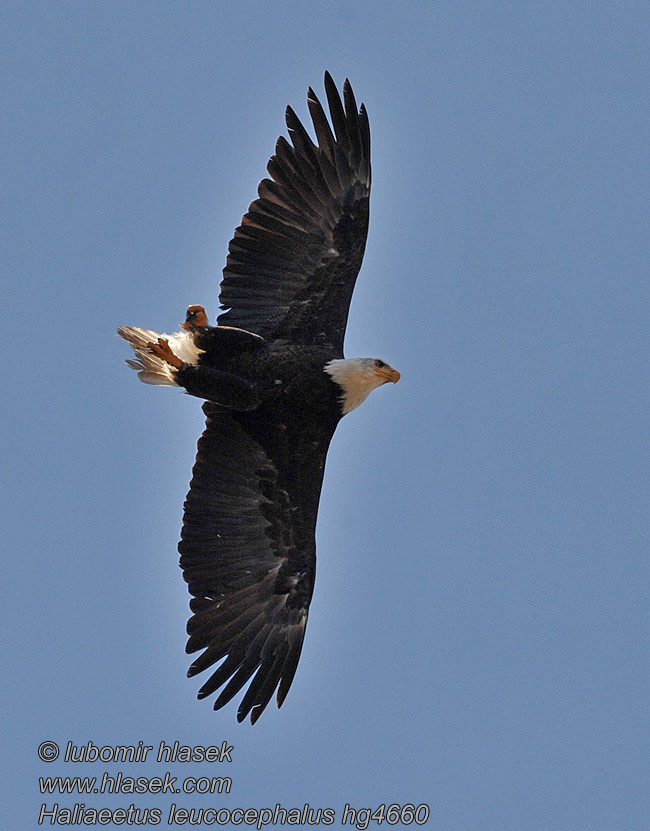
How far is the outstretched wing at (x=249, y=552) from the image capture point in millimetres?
13195

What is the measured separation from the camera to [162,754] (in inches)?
515

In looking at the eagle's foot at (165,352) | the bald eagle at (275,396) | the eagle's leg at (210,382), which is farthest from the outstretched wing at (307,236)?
the eagle's foot at (165,352)

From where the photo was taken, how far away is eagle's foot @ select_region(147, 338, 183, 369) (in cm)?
1291

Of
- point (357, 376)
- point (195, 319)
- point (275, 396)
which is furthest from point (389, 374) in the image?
point (195, 319)

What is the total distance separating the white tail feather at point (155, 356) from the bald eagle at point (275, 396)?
0.01 meters

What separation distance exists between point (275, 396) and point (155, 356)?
1.11m

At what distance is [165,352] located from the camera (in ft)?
42.4

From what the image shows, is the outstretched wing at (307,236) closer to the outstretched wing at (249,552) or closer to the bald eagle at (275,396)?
the bald eagle at (275,396)

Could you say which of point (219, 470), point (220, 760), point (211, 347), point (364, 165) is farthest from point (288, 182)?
point (220, 760)

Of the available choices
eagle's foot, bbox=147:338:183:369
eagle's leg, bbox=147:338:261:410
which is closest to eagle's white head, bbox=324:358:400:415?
eagle's leg, bbox=147:338:261:410

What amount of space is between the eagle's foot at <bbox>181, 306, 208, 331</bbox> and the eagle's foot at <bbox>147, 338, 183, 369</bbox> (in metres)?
0.25

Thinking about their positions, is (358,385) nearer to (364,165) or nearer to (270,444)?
(270,444)

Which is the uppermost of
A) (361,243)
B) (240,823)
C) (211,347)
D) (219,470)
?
(361,243)

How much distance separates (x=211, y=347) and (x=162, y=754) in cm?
357
